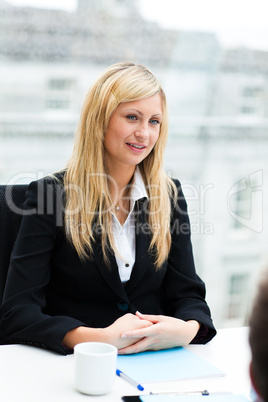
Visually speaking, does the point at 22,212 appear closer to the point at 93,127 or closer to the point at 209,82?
the point at 93,127

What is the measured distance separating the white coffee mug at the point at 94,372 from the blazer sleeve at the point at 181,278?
0.53 meters

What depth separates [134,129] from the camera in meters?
1.65

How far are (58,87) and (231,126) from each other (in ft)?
3.21

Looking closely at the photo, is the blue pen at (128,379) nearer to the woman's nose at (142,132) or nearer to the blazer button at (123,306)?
the blazer button at (123,306)

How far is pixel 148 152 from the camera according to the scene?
1704mm

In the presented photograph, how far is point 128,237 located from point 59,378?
65 cm

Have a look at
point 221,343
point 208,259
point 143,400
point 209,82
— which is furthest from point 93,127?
point 208,259

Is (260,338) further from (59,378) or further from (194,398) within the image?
(59,378)

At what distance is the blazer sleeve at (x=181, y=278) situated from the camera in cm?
162

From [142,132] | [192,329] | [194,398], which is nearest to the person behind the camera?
[194,398]

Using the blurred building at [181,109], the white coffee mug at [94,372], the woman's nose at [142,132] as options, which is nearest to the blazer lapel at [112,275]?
the woman's nose at [142,132]

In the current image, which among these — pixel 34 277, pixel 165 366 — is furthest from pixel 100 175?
pixel 165 366

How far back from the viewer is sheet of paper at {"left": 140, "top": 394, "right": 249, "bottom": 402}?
3.37 ft

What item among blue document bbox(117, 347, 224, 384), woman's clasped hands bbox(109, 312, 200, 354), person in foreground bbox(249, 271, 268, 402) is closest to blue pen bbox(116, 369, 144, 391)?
blue document bbox(117, 347, 224, 384)
